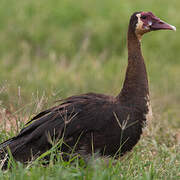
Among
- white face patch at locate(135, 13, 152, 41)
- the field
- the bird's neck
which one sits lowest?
the field

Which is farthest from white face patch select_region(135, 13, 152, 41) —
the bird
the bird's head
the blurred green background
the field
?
the blurred green background

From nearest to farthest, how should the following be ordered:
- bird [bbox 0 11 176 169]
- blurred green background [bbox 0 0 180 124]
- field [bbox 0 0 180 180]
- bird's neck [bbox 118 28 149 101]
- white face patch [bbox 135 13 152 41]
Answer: bird [bbox 0 11 176 169], bird's neck [bbox 118 28 149 101], white face patch [bbox 135 13 152 41], field [bbox 0 0 180 180], blurred green background [bbox 0 0 180 124]

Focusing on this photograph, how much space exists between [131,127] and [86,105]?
415 millimetres

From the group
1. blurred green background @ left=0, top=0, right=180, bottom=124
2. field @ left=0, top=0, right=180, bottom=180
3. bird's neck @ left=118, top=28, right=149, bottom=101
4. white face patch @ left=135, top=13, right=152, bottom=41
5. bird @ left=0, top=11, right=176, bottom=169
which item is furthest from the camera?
blurred green background @ left=0, top=0, right=180, bottom=124

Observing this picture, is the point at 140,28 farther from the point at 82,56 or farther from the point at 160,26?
the point at 82,56

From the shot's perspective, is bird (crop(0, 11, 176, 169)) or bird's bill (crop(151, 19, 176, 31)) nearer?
bird (crop(0, 11, 176, 169))

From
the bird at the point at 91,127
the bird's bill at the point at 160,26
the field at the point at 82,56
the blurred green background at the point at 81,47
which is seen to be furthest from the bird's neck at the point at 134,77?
the blurred green background at the point at 81,47

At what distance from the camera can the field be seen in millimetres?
5375

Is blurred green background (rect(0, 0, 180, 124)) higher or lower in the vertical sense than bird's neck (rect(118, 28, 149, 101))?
lower

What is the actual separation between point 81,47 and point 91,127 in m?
5.25

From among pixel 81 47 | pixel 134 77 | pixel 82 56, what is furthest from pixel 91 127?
pixel 81 47

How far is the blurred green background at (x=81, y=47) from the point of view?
7.36 meters

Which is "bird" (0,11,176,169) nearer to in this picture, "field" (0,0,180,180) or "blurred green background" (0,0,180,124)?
"field" (0,0,180,180)

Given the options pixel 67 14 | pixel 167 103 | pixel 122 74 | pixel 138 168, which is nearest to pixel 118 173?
pixel 138 168
